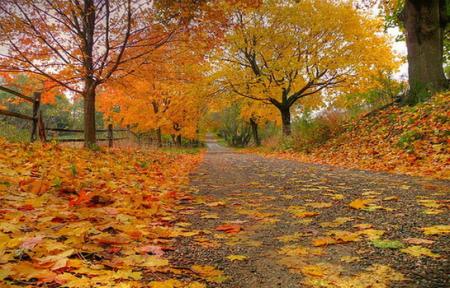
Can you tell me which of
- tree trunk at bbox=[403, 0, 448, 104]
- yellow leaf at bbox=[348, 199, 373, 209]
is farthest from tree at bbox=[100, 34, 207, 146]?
yellow leaf at bbox=[348, 199, 373, 209]

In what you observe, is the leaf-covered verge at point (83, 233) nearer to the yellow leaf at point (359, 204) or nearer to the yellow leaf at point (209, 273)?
the yellow leaf at point (209, 273)

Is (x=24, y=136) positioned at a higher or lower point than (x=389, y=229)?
higher

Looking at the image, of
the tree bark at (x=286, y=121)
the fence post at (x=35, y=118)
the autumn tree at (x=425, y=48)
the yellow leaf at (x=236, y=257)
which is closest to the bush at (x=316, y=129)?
the autumn tree at (x=425, y=48)

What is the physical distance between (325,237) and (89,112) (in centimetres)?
915

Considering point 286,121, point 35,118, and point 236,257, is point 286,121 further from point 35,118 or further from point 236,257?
point 236,257

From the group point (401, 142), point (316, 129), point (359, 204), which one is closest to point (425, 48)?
point (401, 142)

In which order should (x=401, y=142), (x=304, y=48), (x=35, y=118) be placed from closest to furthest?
1. (x=401, y=142)
2. (x=35, y=118)
3. (x=304, y=48)

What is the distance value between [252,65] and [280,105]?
110 inches

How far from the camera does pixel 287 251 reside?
2.26 meters

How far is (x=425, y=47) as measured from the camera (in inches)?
391

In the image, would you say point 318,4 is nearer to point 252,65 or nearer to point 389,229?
point 252,65

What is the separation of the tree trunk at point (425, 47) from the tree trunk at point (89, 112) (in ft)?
29.8

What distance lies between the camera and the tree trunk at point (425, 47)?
9789mm

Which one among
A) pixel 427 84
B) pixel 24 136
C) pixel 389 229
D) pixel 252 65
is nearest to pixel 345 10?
pixel 252 65
